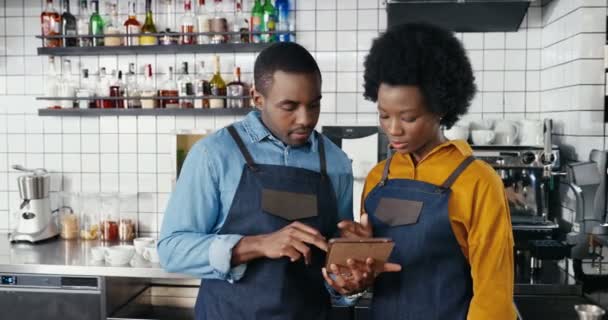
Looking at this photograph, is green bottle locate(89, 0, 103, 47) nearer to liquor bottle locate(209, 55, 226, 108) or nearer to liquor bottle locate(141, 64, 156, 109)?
liquor bottle locate(141, 64, 156, 109)

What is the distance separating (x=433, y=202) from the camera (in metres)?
1.39

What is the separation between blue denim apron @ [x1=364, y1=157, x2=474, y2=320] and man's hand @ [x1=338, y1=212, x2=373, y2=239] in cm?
9

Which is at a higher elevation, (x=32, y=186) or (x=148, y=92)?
(x=148, y=92)

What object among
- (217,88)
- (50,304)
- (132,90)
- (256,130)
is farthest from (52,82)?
(256,130)

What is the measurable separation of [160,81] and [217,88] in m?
0.38

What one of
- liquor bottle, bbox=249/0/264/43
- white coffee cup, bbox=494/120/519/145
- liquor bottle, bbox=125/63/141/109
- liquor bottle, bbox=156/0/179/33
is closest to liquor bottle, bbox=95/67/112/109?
liquor bottle, bbox=125/63/141/109

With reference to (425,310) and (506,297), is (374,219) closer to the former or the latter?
(425,310)

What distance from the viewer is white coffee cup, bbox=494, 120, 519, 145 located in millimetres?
2941

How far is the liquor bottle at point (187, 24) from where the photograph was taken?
326 cm

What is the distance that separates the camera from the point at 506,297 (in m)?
1.31

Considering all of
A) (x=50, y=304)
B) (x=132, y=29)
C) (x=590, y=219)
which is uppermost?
(x=132, y=29)

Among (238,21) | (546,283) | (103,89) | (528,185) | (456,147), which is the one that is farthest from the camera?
(103,89)

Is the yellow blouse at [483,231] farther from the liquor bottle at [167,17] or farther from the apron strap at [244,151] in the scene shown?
the liquor bottle at [167,17]

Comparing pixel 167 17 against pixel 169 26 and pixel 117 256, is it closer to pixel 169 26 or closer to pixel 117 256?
pixel 169 26
